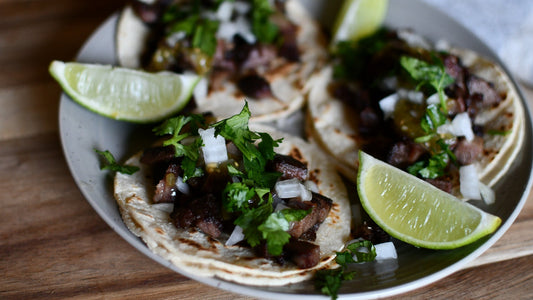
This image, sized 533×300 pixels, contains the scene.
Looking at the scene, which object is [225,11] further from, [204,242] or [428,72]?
[204,242]

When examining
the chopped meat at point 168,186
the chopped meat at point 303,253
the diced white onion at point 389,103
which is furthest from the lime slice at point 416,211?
the chopped meat at point 168,186

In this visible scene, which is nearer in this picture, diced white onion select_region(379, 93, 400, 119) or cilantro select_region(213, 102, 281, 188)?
cilantro select_region(213, 102, 281, 188)

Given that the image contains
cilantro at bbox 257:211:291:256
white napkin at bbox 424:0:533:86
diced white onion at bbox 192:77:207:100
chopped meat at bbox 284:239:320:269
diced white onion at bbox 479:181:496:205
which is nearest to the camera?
cilantro at bbox 257:211:291:256

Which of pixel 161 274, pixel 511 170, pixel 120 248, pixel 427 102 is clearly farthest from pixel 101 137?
pixel 511 170

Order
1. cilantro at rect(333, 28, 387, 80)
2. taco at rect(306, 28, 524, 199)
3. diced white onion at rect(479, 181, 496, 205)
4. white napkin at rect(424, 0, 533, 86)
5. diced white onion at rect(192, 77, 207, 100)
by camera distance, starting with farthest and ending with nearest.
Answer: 1. white napkin at rect(424, 0, 533, 86)
2. cilantro at rect(333, 28, 387, 80)
3. diced white onion at rect(192, 77, 207, 100)
4. taco at rect(306, 28, 524, 199)
5. diced white onion at rect(479, 181, 496, 205)

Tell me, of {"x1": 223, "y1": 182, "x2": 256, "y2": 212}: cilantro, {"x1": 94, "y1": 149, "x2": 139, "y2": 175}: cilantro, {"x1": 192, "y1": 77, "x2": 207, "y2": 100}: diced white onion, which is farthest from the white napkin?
{"x1": 94, "y1": 149, "x2": 139, "y2": 175}: cilantro

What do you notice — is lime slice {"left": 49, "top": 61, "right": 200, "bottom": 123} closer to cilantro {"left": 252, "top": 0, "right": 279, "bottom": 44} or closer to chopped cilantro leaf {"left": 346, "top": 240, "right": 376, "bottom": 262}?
cilantro {"left": 252, "top": 0, "right": 279, "bottom": 44}

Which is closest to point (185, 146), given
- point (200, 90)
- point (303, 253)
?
point (303, 253)

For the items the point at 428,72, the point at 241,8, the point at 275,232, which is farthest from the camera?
the point at 241,8
